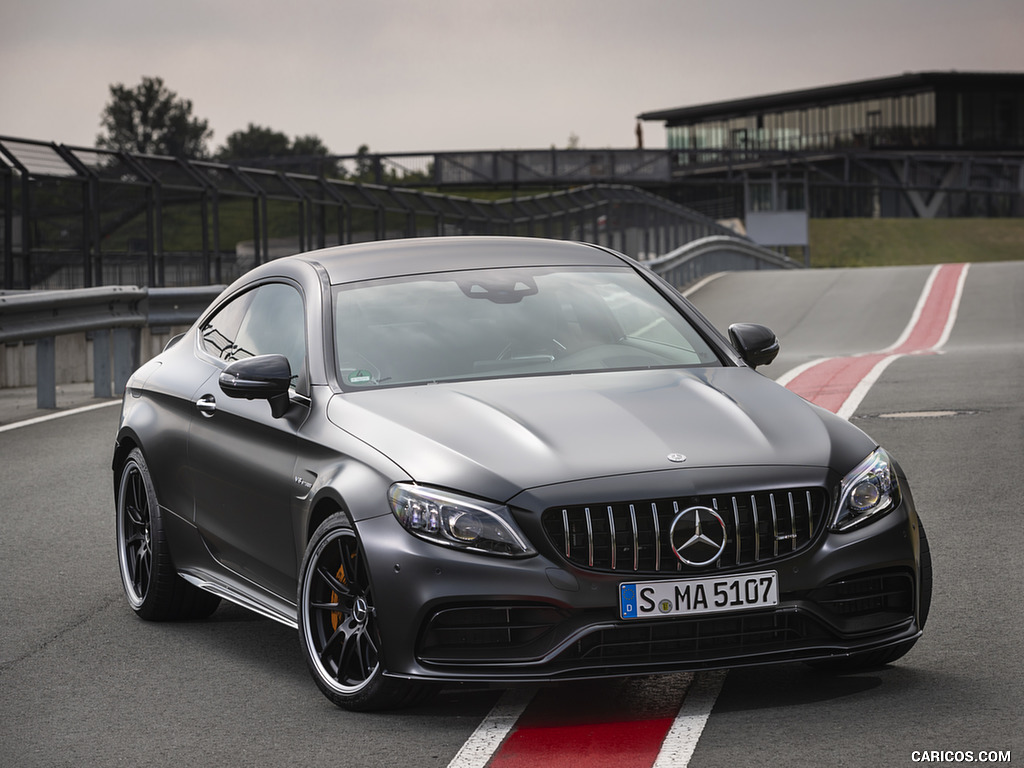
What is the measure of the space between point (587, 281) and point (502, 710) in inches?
81.3

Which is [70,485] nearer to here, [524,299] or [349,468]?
[524,299]

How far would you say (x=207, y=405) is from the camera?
6293mm

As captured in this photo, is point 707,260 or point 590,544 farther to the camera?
point 707,260

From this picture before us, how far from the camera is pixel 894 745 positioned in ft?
14.6

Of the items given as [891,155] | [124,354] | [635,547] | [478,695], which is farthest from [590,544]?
[891,155]

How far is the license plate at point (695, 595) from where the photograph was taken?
4.63m

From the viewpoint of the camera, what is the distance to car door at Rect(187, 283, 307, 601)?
5.56 meters

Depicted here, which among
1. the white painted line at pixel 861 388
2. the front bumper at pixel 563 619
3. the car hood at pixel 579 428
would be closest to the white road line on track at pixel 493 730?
the front bumper at pixel 563 619

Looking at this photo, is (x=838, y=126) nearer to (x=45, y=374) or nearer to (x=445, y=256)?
(x=45, y=374)

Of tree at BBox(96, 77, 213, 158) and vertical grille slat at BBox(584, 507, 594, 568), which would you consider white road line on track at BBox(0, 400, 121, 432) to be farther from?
tree at BBox(96, 77, 213, 158)

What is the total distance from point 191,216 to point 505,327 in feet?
61.7

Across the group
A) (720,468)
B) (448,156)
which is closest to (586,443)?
(720,468)

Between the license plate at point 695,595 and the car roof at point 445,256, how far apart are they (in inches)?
83.2

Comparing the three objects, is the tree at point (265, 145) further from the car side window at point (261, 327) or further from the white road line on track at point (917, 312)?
the car side window at point (261, 327)
